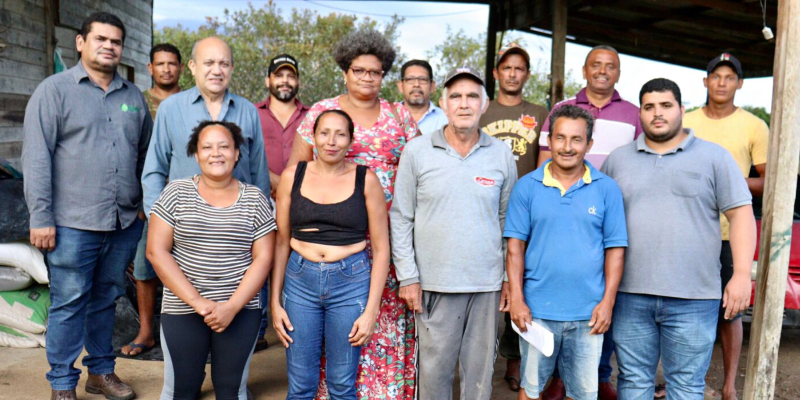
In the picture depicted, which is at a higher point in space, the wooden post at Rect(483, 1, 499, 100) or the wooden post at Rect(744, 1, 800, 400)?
the wooden post at Rect(483, 1, 499, 100)

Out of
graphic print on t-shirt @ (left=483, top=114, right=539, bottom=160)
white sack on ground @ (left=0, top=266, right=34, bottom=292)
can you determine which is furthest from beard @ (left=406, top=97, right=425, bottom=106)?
white sack on ground @ (left=0, top=266, right=34, bottom=292)

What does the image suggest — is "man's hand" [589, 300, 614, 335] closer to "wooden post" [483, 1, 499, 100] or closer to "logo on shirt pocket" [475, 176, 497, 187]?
"logo on shirt pocket" [475, 176, 497, 187]

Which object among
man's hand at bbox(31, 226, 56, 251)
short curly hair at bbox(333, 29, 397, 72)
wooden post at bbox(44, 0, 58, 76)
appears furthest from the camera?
wooden post at bbox(44, 0, 58, 76)

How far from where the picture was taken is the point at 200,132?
3223mm

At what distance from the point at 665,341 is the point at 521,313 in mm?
747

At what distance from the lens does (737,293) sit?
3.09 metres

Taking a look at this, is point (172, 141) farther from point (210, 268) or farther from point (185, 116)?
point (210, 268)

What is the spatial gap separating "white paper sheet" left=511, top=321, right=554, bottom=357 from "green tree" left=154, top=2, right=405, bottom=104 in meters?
14.4

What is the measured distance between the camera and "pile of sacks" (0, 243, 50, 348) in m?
4.87

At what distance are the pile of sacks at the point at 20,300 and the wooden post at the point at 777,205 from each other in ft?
15.6

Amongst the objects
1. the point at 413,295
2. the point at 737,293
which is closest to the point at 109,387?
the point at 413,295

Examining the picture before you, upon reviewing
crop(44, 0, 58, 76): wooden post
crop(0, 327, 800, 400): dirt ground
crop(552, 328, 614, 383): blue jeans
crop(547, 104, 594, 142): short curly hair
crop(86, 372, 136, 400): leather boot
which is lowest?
crop(0, 327, 800, 400): dirt ground

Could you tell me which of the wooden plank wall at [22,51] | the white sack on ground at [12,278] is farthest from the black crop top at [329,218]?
the wooden plank wall at [22,51]

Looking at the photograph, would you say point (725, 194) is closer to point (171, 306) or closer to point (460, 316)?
point (460, 316)
